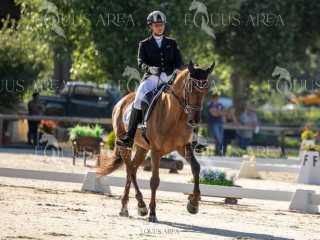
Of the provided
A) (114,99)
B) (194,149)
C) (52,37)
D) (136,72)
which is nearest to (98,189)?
(194,149)

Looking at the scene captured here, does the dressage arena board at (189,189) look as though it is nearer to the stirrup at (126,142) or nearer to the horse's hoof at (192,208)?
the stirrup at (126,142)

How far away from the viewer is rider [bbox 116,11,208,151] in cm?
1358

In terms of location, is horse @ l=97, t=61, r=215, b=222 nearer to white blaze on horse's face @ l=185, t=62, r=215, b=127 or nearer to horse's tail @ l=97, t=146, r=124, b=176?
white blaze on horse's face @ l=185, t=62, r=215, b=127

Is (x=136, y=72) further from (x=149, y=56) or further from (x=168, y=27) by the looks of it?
(x=149, y=56)

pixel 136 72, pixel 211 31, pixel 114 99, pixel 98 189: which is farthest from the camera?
pixel 114 99

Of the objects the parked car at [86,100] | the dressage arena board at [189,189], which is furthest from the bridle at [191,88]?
the parked car at [86,100]

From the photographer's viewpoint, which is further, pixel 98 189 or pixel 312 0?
pixel 312 0

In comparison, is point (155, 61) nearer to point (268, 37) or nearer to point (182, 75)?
point (182, 75)

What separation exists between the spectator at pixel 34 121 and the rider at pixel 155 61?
15.6 metres

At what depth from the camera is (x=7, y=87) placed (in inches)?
1167

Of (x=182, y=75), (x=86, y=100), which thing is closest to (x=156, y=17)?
(x=182, y=75)

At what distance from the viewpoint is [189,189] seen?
16.1 meters

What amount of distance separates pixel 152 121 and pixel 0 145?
16740 millimetres

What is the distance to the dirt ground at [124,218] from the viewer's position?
11.2 metres
